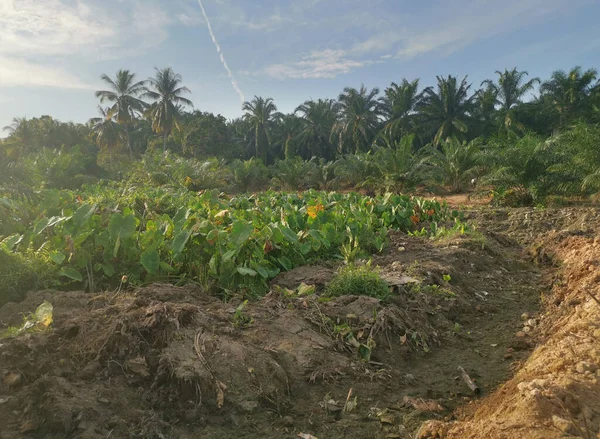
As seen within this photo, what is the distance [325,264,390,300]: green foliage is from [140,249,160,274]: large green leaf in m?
1.49

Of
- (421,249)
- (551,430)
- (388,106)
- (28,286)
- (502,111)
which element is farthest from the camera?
(388,106)

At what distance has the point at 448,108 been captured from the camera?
35.8 metres

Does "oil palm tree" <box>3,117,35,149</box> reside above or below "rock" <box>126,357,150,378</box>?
above

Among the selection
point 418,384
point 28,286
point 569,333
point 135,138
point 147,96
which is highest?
point 147,96

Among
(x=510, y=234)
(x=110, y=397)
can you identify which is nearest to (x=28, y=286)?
(x=110, y=397)

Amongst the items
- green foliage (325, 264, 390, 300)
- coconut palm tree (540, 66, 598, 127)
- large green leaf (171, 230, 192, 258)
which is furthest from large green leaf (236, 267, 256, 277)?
coconut palm tree (540, 66, 598, 127)

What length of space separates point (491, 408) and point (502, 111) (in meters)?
36.4

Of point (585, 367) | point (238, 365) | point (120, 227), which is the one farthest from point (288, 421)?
point (120, 227)

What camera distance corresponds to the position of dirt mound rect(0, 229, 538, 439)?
7.39 ft

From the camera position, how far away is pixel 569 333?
→ 9.96ft

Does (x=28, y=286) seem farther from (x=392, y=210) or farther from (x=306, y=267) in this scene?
(x=392, y=210)

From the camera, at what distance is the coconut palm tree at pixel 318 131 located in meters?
44.2

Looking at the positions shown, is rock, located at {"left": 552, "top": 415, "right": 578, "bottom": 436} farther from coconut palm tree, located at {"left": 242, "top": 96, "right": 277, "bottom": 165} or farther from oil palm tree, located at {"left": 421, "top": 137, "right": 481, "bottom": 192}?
coconut palm tree, located at {"left": 242, "top": 96, "right": 277, "bottom": 165}

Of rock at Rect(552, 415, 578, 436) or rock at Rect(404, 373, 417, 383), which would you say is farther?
rock at Rect(404, 373, 417, 383)
